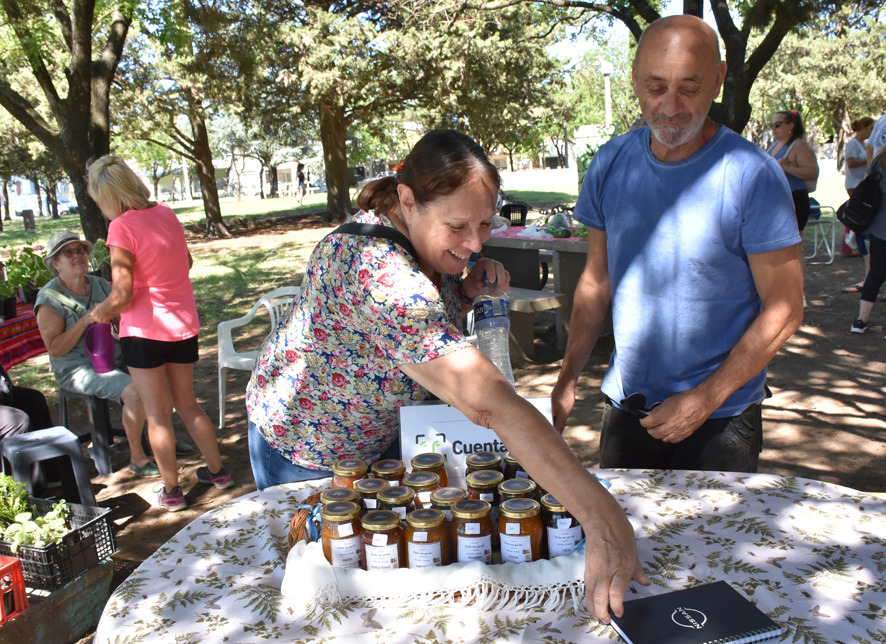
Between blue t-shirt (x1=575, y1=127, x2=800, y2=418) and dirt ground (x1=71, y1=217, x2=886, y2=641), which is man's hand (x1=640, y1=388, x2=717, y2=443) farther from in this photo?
dirt ground (x1=71, y1=217, x2=886, y2=641)

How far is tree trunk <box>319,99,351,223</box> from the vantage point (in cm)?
2108

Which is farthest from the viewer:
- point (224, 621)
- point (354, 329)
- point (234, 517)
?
point (234, 517)

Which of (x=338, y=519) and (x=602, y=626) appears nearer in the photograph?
(x=602, y=626)

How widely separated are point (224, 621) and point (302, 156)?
63545 mm

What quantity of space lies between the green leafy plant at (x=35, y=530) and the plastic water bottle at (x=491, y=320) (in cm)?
222

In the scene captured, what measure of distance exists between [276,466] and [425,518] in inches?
32.3

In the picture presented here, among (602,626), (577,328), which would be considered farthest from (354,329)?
(577,328)

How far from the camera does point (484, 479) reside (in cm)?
183

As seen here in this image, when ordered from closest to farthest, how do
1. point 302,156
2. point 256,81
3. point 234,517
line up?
point 234,517 < point 256,81 < point 302,156

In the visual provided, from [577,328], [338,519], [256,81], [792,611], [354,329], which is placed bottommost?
[792,611]

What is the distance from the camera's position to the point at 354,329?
1857 millimetres

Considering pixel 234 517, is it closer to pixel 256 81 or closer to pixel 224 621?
pixel 224 621

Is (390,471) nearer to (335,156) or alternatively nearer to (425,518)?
(425,518)

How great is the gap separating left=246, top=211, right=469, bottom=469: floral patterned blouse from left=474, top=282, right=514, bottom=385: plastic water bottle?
0.08 metres
